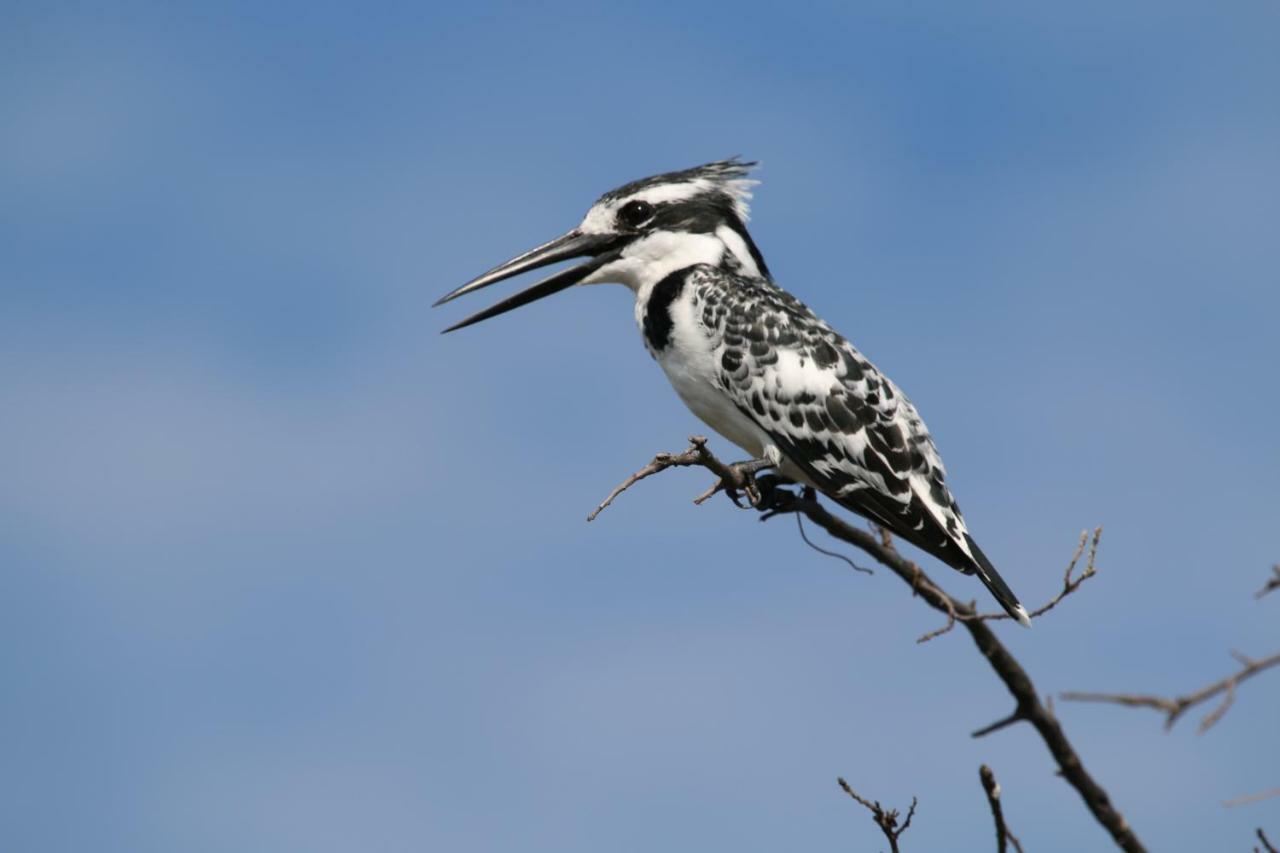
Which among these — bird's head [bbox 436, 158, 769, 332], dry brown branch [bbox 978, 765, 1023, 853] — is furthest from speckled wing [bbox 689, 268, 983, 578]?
dry brown branch [bbox 978, 765, 1023, 853]

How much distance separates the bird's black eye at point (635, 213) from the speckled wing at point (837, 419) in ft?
4.25

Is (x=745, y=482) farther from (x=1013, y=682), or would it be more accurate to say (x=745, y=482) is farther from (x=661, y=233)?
(x=1013, y=682)

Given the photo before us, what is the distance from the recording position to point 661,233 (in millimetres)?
9773

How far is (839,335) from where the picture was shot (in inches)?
352

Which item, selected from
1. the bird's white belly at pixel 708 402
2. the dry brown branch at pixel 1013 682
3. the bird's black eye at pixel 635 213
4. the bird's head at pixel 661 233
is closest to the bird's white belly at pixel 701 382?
the bird's white belly at pixel 708 402

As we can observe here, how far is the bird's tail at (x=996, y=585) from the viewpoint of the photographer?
754cm

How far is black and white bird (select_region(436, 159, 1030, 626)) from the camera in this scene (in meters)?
8.20

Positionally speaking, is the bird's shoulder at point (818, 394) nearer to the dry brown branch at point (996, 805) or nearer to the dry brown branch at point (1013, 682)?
the dry brown branch at point (1013, 682)

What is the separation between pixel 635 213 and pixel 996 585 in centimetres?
384

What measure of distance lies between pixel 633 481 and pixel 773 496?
2.07 metres

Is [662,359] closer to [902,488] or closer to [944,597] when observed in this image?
[902,488]

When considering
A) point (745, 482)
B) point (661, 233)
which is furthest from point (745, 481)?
point (661, 233)

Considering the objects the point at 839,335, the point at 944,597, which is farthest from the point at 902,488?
the point at 944,597

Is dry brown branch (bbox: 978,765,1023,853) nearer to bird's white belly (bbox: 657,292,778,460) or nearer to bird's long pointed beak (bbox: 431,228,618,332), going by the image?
bird's white belly (bbox: 657,292,778,460)
